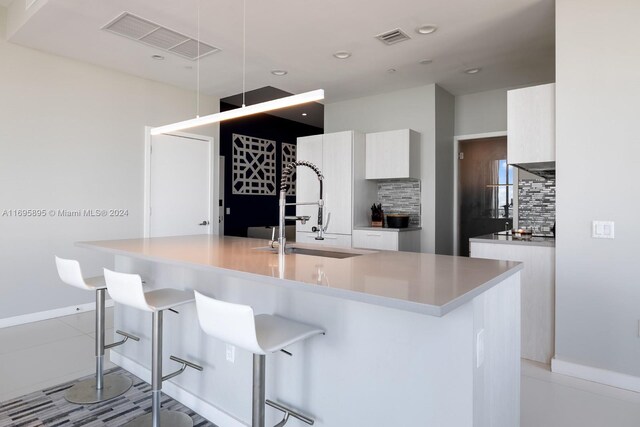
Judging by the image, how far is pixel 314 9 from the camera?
3.05m

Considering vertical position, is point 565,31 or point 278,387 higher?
point 565,31

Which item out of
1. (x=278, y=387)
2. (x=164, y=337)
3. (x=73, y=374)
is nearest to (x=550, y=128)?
(x=278, y=387)

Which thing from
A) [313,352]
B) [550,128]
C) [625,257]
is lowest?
[313,352]

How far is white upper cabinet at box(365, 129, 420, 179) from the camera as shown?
15.7ft

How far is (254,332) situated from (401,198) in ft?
13.4

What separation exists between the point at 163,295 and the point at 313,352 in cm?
98

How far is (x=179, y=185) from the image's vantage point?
17.0 feet

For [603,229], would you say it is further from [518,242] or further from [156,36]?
[156,36]

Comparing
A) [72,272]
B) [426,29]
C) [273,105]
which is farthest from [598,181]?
[72,272]

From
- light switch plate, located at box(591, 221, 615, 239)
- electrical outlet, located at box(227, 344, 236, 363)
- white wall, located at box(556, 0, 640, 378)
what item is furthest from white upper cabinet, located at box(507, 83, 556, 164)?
electrical outlet, located at box(227, 344, 236, 363)

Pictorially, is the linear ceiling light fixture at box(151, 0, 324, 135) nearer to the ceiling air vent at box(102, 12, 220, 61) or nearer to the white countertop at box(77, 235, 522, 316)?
the ceiling air vent at box(102, 12, 220, 61)

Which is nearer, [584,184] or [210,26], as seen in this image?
[584,184]

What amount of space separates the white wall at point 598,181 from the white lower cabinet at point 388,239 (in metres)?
1.96

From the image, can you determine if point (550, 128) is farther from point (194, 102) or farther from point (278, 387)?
point (194, 102)
